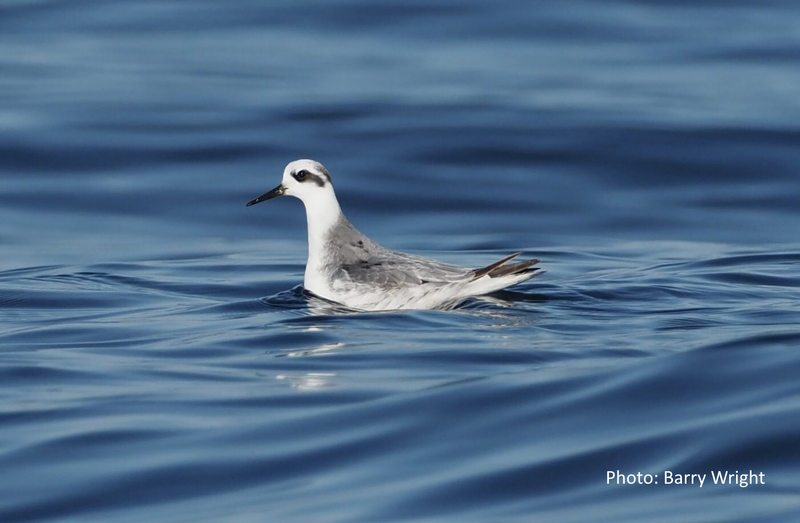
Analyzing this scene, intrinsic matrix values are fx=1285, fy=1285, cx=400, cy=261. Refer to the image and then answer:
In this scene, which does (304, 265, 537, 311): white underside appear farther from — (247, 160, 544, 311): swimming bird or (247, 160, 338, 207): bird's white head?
(247, 160, 338, 207): bird's white head

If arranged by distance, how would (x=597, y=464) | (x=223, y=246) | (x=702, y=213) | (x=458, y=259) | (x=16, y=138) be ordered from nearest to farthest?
(x=597, y=464), (x=458, y=259), (x=223, y=246), (x=702, y=213), (x=16, y=138)

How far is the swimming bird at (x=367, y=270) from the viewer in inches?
384

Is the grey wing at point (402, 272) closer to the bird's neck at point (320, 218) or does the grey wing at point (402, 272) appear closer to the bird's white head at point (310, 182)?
the bird's neck at point (320, 218)

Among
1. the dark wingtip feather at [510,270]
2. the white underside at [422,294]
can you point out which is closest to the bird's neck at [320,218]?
the white underside at [422,294]

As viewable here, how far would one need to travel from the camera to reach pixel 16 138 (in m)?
16.6

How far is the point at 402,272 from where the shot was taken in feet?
32.6

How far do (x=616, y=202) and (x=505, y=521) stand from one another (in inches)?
405

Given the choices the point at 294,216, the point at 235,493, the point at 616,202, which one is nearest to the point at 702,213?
the point at 616,202

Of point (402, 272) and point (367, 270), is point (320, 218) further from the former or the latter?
point (402, 272)

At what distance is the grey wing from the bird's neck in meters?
0.49

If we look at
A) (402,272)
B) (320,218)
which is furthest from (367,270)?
(320,218)

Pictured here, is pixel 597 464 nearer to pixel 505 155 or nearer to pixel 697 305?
pixel 697 305

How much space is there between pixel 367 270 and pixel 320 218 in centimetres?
90

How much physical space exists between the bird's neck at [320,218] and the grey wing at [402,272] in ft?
1.60
